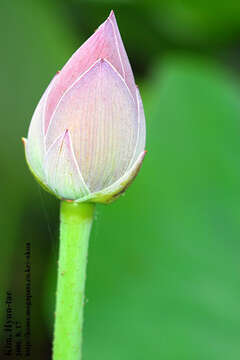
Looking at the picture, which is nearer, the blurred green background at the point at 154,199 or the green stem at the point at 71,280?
the green stem at the point at 71,280

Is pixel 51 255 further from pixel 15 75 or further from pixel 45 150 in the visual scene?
pixel 45 150

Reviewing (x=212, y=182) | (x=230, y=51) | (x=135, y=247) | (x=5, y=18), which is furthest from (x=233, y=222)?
(x=5, y=18)

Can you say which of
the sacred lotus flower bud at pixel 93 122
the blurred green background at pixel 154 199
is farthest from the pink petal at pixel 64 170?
the blurred green background at pixel 154 199

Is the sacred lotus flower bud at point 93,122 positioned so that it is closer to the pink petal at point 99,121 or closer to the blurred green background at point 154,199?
the pink petal at point 99,121

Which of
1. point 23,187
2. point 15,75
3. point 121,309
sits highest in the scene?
point 15,75

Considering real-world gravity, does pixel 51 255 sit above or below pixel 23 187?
below

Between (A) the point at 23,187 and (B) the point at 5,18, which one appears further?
(B) the point at 5,18

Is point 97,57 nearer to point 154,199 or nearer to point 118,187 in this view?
point 118,187
